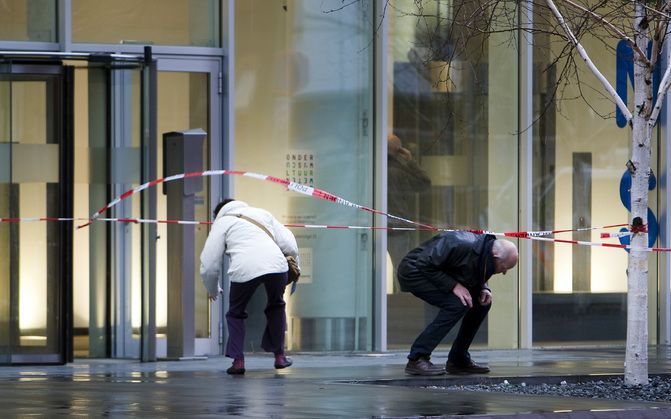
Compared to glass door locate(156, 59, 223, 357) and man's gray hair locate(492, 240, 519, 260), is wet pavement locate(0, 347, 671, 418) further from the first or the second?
man's gray hair locate(492, 240, 519, 260)

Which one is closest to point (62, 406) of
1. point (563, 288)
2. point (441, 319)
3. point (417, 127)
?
point (441, 319)

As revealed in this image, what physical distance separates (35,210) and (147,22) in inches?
87.2

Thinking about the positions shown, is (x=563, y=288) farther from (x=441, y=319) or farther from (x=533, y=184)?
(x=441, y=319)

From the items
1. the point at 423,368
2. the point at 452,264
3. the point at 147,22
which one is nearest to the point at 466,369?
the point at 423,368

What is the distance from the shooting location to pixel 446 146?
618 inches

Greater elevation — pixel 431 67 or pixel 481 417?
pixel 431 67

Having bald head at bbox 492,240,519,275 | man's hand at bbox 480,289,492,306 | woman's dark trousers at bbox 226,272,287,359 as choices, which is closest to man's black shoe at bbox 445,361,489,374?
man's hand at bbox 480,289,492,306

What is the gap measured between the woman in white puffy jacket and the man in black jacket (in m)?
1.18

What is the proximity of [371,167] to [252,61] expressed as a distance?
5.19ft

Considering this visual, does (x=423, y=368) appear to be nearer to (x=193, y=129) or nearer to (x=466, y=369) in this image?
(x=466, y=369)

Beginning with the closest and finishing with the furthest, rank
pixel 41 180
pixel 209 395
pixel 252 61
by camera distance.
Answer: pixel 209 395, pixel 41 180, pixel 252 61

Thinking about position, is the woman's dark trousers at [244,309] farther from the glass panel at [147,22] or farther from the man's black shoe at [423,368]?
the glass panel at [147,22]

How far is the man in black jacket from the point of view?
37.9 feet

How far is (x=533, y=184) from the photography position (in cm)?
1603
